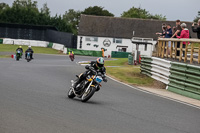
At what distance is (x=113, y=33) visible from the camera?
86.0 meters

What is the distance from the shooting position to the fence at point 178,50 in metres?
17.7

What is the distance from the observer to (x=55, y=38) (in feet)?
263

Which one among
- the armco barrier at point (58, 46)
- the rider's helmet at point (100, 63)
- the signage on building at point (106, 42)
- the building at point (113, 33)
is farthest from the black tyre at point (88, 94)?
the signage on building at point (106, 42)

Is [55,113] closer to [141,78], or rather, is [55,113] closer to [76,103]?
[76,103]

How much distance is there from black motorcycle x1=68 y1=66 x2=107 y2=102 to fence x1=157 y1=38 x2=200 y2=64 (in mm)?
6347

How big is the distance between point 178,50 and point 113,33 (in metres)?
66.0

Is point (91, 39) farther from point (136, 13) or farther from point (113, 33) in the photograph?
point (136, 13)

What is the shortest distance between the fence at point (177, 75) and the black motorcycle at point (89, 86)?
540 centimetres

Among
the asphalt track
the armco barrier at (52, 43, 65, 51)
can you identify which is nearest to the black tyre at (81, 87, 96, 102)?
the asphalt track

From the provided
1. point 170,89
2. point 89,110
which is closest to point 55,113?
point 89,110

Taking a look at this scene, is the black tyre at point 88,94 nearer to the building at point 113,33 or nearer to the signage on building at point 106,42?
the building at point 113,33

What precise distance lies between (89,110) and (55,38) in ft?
232

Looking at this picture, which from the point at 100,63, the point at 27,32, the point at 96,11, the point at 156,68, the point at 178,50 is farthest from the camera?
the point at 96,11

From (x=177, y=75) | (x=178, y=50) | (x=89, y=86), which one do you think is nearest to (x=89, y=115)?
(x=89, y=86)
